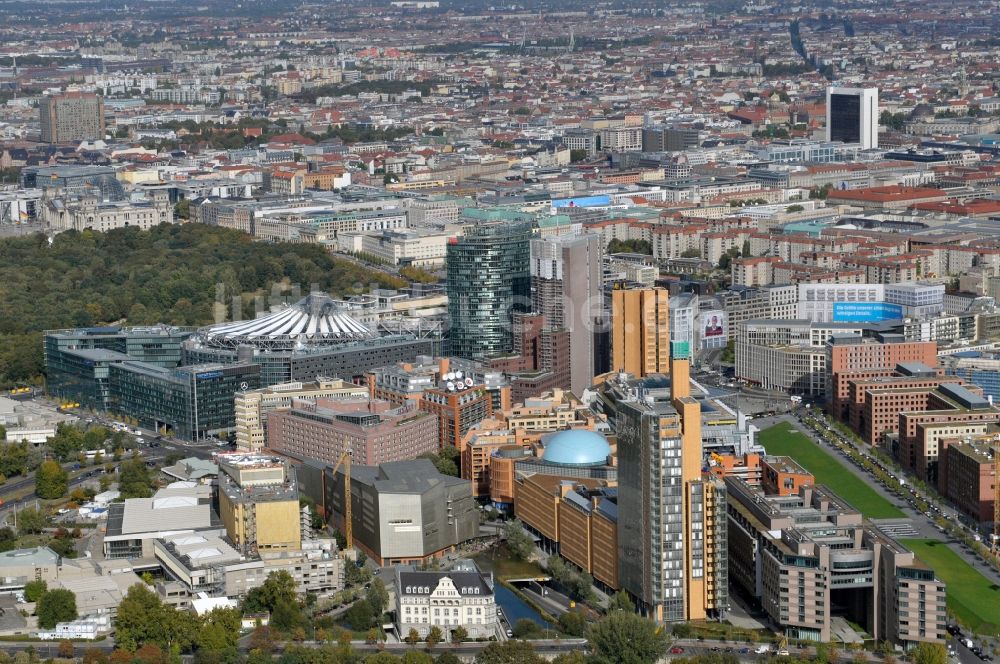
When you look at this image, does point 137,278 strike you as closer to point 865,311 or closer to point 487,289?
point 487,289

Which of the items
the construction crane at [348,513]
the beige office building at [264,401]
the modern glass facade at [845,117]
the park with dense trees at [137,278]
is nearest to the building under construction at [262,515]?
the construction crane at [348,513]

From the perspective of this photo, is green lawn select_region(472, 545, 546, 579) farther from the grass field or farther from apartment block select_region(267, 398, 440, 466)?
the grass field

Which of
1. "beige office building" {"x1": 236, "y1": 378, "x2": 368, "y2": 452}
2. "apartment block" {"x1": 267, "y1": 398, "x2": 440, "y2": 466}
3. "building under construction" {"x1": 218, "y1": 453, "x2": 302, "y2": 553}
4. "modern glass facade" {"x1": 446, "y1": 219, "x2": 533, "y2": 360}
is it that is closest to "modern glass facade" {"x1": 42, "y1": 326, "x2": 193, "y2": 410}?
"beige office building" {"x1": 236, "y1": 378, "x2": 368, "y2": 452}

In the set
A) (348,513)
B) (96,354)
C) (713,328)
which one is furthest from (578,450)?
(713,328)

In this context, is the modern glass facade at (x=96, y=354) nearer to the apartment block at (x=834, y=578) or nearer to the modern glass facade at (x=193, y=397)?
the modern glass facade at (x=193, y=397)

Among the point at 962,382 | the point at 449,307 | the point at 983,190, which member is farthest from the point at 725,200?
the point at 962,382

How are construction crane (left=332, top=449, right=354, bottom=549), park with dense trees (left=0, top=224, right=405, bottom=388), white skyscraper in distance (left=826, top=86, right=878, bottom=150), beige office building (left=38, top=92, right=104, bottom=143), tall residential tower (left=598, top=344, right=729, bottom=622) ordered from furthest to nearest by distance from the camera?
beige office building (left=38, top=92, right=104, bottom=143)
white skyscraper in distance (left=826, top=86, right=878, bottom=150)
park with dense trees (left=0, top=224, right=405, bottom=388)
construction crane (left=332, top=449, right=354, bottom=549)
tall residential tower (left=598, top=344, right=729, bottom=622)
